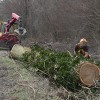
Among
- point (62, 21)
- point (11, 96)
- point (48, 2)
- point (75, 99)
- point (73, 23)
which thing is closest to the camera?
point (11, 96)

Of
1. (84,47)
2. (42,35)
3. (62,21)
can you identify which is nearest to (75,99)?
(84,47)

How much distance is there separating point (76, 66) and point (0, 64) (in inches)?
102

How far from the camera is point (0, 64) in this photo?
9.08 m

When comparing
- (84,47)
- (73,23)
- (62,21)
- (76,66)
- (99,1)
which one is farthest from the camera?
(62,21)

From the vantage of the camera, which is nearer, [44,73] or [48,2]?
[44,73]

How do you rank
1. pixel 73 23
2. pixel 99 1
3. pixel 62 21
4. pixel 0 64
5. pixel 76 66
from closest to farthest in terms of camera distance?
pixel 76 66, pixel 0 64, pixel 99 1, pixel 73 23, pixel 62 21

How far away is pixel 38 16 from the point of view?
34656 millimetres

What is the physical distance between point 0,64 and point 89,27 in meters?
17.1

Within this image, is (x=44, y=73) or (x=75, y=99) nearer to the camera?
(x=75, y=99)

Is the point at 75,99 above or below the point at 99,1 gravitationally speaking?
below

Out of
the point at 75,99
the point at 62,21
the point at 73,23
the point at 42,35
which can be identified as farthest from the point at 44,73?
the point at 42,35

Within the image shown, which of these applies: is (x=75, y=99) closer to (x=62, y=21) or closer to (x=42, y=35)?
(x=62, y=21)

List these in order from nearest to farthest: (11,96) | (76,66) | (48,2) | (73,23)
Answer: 1. (11,96)
2. (76,66)
3. (73,23)
4. (48,2)

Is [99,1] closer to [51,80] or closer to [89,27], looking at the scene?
[89,27]
